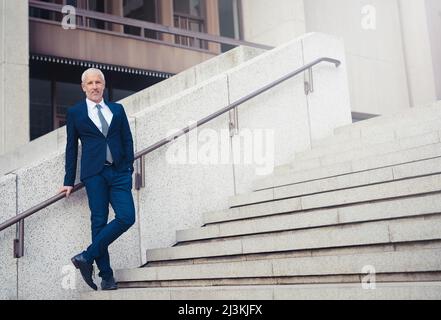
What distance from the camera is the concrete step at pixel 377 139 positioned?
238 inches

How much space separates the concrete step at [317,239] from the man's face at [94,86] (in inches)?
64.4

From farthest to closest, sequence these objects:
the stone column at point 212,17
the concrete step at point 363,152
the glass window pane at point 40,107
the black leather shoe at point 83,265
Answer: the stone column at point 212,17 < the glass window pane at point 40,107 < the concrete step at point 363,152 < the black leather shoe at point 83,265

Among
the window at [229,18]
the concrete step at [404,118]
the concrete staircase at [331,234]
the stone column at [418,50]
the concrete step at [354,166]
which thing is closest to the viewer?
the concrete staircase at [331,234]

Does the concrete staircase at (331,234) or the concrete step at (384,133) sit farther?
the concrete step at (384,133)

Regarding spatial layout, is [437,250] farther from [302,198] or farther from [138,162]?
[138,162]

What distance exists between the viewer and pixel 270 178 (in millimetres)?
6582

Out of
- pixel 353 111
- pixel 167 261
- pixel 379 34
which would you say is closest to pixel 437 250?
pixel 167 261

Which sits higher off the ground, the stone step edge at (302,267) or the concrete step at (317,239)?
the concrete step at (317,239)

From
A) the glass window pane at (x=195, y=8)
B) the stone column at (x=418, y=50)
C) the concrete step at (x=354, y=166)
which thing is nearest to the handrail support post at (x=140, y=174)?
the concrete step at (x=354, y=166)

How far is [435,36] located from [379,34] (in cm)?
175

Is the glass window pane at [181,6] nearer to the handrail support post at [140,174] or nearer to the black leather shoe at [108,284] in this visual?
the handrail support post at [140,174]

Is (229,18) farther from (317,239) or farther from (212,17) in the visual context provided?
(317,239)

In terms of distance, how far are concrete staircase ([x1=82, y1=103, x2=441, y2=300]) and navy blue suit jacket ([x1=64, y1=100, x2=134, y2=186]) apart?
1.06 meters

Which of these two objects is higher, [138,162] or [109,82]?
[109,82]
